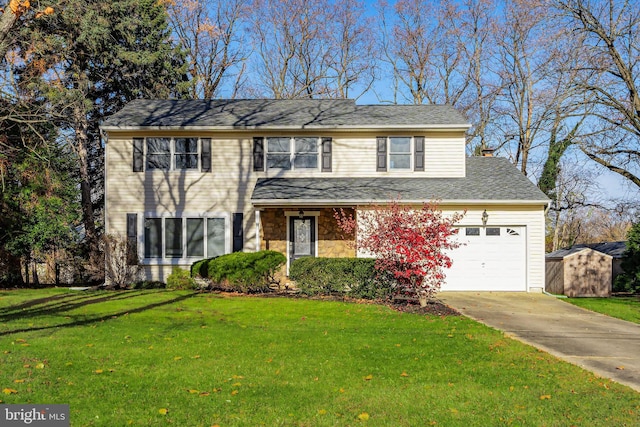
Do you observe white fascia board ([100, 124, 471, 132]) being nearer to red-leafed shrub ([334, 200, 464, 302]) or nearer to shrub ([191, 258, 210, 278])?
shrub ([191, 258, 210, 278])

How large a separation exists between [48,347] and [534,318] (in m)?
9.61

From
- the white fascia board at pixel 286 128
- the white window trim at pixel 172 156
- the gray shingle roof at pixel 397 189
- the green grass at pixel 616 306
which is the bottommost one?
the green grass at pixel 616 306

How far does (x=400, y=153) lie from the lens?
19.4m

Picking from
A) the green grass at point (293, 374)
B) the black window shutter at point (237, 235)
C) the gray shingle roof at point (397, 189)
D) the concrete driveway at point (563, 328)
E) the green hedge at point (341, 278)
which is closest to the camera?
the green grass at point (293, 374)

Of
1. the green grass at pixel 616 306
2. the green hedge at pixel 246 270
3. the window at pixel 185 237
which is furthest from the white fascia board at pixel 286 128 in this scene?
the green grass at pixel 616 306

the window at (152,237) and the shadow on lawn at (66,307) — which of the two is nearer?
the shadow on lawn at (66,307)

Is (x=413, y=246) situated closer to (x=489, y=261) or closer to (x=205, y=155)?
(x=489, y=261)

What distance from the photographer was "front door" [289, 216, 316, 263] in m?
18.5

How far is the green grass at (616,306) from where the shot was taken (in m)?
13.1

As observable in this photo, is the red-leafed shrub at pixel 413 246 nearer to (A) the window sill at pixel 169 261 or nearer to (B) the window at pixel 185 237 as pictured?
(B) the window at pixel 185 237

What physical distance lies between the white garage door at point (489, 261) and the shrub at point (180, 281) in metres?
8.07

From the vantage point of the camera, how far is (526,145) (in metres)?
31.2

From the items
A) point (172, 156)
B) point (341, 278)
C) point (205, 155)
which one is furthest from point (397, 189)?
point (172, 156)

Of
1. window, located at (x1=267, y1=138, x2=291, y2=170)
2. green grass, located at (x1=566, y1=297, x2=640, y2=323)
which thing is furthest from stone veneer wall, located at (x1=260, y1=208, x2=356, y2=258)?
green grass, located at (x1=566, y1=297, x2=640, y2=323)
